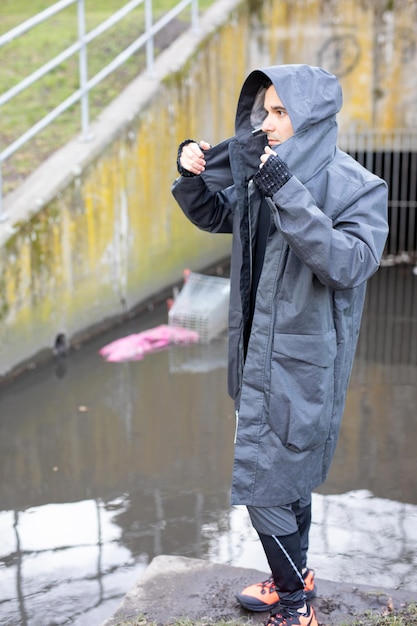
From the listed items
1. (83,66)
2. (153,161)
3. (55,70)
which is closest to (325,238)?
(83,66)

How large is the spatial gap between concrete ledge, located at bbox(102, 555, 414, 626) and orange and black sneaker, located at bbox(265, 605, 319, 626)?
115 millimetres

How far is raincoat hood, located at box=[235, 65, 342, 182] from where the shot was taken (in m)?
2.57

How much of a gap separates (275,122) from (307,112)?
0.46 ft

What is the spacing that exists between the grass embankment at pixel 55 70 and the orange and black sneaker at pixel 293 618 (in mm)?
4411

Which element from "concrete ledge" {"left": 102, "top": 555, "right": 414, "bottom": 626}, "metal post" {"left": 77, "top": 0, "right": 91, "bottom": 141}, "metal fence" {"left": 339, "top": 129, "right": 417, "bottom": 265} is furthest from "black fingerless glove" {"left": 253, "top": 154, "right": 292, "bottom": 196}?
"metal fence" {"left": 339, "top": 129, "right": 417, "bottom": 265}

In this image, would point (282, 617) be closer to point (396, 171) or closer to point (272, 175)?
point (272, 175)

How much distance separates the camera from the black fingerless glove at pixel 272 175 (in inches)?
97.9

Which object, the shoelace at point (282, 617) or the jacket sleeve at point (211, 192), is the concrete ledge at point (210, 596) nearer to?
the shoelace at point (282, 617)

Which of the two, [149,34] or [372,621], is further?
[149,34]

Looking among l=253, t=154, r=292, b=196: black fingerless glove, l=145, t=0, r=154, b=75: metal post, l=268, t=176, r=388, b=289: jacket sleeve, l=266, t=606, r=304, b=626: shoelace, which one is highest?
l=145, t=0, r=154, b=75: metal post

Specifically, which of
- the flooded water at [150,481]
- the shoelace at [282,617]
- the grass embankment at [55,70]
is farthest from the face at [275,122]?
the grass embankment at [55,70]

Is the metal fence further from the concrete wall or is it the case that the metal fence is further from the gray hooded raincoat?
the gray hooded raincoat

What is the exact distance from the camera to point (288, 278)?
270cm

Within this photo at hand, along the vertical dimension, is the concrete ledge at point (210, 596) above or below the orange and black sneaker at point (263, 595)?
below
